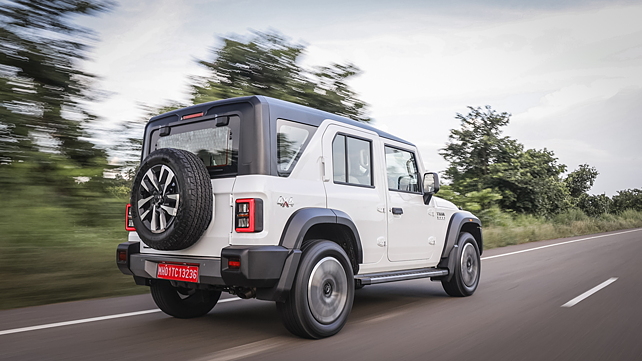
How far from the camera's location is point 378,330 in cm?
498

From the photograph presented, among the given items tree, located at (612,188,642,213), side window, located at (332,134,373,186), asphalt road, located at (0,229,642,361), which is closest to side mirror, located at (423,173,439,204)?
side window, located at (332,134,373,186)

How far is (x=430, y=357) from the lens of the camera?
4074 millimetres

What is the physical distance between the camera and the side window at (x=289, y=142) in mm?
4535

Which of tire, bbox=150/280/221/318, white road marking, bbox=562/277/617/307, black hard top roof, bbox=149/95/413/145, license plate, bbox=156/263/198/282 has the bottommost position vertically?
white road marking, bbox=562/277/617/307

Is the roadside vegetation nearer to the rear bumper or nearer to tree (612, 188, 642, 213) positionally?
the rear bumper

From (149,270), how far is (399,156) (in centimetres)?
311

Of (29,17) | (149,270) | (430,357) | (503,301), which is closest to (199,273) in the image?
(149,270)

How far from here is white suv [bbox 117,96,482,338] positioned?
4.28 m

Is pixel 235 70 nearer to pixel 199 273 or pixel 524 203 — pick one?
pixel 199 273

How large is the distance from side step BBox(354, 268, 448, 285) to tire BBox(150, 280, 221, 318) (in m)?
1.65

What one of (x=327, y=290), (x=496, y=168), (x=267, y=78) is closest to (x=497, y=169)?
(x=496, y=168)

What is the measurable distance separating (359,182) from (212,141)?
5.14ft

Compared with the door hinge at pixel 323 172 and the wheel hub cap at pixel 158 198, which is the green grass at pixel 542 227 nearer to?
the door hinge at pixel 323 172

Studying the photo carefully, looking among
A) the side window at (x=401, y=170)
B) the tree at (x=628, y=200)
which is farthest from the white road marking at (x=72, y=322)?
the tree at (x=628, y=200)
